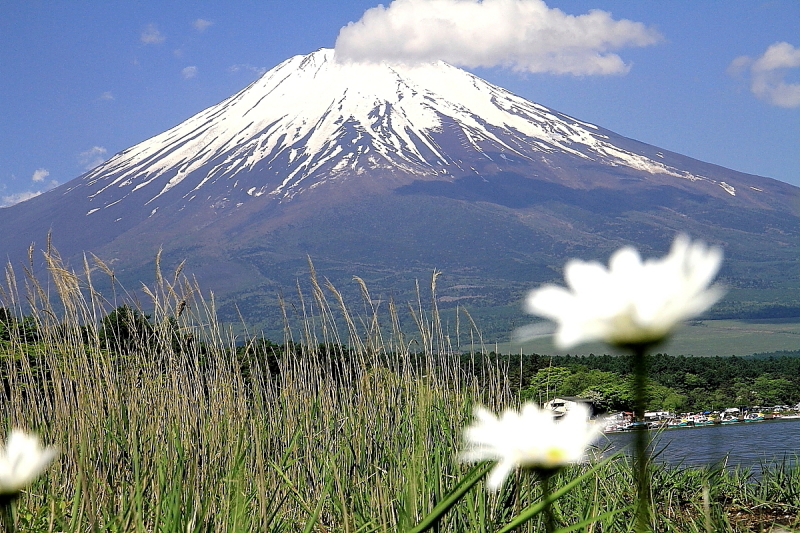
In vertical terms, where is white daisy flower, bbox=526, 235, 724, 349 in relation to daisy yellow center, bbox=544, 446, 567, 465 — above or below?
above

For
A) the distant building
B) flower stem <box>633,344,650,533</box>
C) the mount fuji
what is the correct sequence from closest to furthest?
flower stem <box>633,344,650,533</box>, the distant building, the mount fuji

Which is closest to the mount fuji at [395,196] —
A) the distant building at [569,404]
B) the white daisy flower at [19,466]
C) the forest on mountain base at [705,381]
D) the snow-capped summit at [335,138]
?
the snow-capped summit at [335,138]

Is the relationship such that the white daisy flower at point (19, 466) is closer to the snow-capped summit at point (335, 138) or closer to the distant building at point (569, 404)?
the distant building at point (569, 404)

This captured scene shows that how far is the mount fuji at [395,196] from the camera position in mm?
106875

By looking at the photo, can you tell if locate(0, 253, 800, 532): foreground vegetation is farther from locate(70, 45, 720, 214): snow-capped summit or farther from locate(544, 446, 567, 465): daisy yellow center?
locate(70, 45, 720, 214): snow-capped summit

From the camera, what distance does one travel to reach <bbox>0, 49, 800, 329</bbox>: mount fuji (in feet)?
351

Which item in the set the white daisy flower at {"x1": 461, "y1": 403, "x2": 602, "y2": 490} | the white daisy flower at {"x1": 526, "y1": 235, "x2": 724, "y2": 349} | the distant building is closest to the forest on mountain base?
the distant building

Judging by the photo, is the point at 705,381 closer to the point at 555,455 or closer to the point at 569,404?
the point at 569,404

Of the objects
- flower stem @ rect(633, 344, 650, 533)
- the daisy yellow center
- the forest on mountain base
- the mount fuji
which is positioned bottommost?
the forest on mountain base

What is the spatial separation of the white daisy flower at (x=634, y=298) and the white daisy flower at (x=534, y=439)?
12cm

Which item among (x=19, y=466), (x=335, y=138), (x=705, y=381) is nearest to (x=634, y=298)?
(x=19, y=466)

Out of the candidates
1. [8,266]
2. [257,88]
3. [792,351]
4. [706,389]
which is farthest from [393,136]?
[8,266]

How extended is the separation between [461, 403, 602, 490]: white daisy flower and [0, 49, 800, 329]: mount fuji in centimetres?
8935

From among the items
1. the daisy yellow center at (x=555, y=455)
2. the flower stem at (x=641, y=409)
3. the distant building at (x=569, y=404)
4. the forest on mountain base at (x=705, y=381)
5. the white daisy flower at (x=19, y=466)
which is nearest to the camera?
the flower stem at (x=641, y=409)
